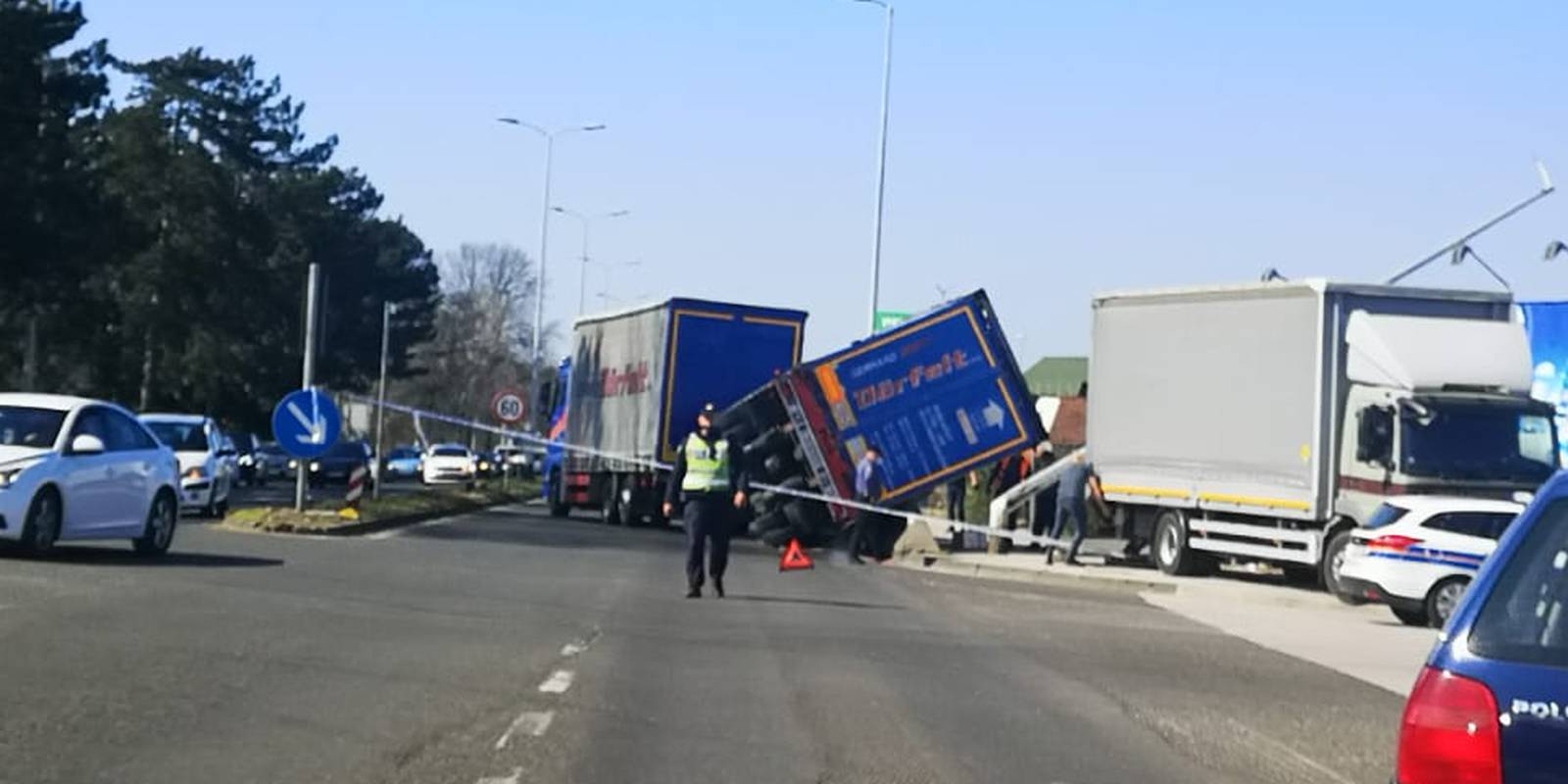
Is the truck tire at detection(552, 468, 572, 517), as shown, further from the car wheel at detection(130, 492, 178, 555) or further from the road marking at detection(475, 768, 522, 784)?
the road marking at detection(475, 768, 522, 784)

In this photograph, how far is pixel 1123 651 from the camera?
17.6 m

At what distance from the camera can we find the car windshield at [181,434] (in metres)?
34.5

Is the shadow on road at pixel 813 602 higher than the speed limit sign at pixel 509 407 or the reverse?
the reverse

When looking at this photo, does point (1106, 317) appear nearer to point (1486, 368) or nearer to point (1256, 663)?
point (1486, 368)

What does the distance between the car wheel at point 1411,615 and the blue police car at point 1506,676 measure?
60.3 feet

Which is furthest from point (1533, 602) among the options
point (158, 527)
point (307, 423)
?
point (307, 423)

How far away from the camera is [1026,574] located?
2919 cm

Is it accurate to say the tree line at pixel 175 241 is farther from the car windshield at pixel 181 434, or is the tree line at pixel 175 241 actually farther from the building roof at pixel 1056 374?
the building roof at pixel 1056 374

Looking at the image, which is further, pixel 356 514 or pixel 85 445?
pixel 356 514

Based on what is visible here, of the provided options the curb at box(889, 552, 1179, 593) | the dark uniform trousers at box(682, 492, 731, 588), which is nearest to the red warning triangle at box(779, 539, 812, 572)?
the curb at box(889, 552, 1179, 593)

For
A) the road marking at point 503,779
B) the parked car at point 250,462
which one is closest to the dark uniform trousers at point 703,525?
the road marking at point 503,779

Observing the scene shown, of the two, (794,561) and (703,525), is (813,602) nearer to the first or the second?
(703,525)

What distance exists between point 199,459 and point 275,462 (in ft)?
114

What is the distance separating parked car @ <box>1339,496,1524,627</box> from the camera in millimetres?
22656
